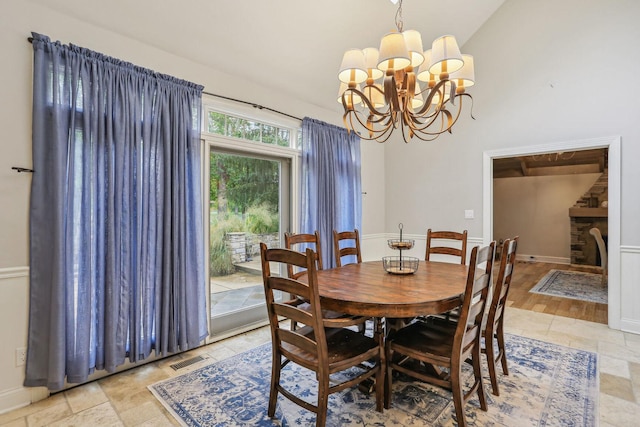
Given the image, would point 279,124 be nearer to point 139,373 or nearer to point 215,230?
point 215,230

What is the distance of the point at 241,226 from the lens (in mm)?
3330

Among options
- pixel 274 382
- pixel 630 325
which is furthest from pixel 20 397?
pixel 630 325

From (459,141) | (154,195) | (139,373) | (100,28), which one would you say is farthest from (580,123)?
(139,373)

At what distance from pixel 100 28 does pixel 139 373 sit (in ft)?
8.54

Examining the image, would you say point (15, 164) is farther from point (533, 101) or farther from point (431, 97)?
point (533, 101)

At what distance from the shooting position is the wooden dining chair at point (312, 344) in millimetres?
1609

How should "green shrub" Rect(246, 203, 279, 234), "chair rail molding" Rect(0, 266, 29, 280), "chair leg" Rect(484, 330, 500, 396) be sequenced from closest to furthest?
"chair rail molding" Rect(0, 266, 29, 280)
"chair leg" Rect(484, 330, 500, 396)
"green shrub" Rect(246, 203, 279, 234)

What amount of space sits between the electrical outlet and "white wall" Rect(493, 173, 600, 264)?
30.6 feet

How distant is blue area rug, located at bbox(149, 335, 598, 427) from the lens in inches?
73.4

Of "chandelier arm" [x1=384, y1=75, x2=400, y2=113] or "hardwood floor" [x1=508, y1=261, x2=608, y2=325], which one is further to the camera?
"hardwood floor" [x1=508, y1=261, x2=608, y2=325]

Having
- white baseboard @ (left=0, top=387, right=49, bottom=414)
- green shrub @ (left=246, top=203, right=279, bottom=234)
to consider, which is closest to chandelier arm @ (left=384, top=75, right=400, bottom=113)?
green shrub @ (left=246, top=203, right=279, bottom=234)

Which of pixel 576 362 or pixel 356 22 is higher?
pixel 356 22

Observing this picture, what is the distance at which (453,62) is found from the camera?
7.16 feet

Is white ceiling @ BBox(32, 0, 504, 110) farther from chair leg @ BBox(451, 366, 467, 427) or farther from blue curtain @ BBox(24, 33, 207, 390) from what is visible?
chair leg @ BBox(451, 366, 467, 427)
